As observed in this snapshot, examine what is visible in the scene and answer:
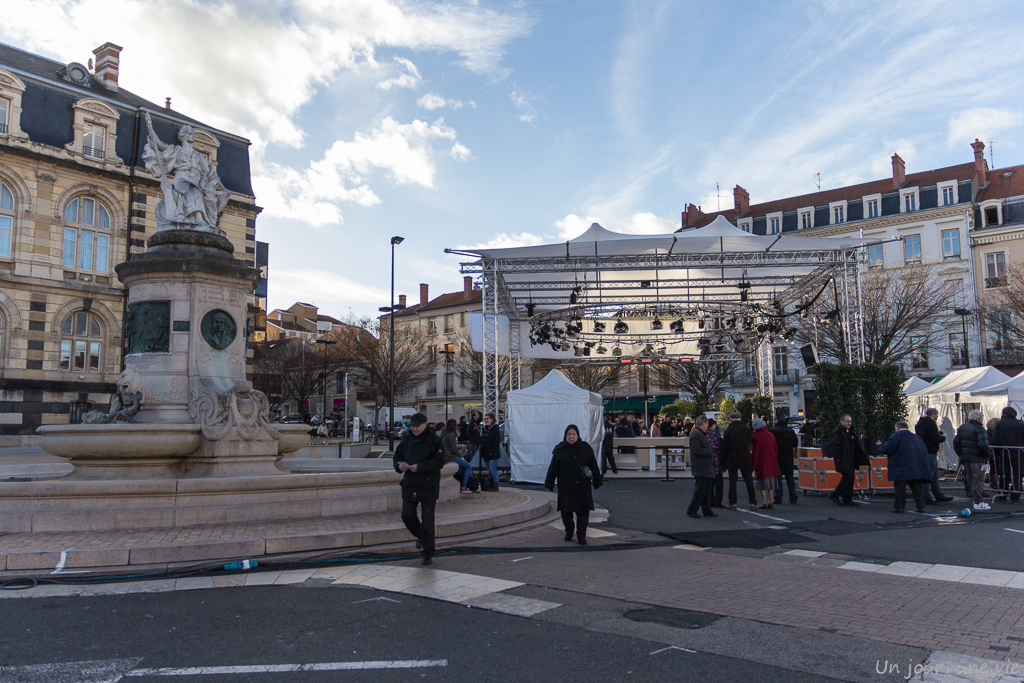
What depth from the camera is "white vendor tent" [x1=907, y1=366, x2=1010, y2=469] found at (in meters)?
19.6

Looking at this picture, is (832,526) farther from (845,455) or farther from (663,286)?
(663,286)

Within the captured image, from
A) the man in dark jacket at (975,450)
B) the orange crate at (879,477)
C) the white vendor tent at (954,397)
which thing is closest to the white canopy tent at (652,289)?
the white vendor tent at (954,397)

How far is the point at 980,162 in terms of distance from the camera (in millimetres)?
49281

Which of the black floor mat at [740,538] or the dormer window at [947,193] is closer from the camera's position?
the black floor mat at [740,538]

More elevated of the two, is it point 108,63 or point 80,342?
point 108,63

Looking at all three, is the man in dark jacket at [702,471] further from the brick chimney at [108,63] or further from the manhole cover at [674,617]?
the brick chimney at [108,63]

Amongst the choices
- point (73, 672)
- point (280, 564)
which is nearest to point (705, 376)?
point (280, 564)

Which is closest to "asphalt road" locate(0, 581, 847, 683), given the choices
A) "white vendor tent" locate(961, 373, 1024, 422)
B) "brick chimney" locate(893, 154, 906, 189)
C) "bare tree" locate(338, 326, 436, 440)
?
"white vendor tent" locate(961, 373, 1024, 422)

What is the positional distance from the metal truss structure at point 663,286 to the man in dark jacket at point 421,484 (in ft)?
41.1

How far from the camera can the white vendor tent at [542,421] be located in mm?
18172

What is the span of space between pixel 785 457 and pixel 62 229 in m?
29.5

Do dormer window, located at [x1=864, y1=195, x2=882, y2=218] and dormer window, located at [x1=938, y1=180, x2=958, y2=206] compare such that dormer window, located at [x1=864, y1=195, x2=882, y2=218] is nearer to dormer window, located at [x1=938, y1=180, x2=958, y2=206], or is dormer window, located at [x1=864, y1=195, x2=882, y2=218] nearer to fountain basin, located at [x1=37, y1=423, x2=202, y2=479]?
dormer window, located at [x1=938, y1=180, x2=958, y2=206]

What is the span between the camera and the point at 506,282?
25.0 m

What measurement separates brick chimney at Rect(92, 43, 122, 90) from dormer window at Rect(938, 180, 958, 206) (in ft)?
160
